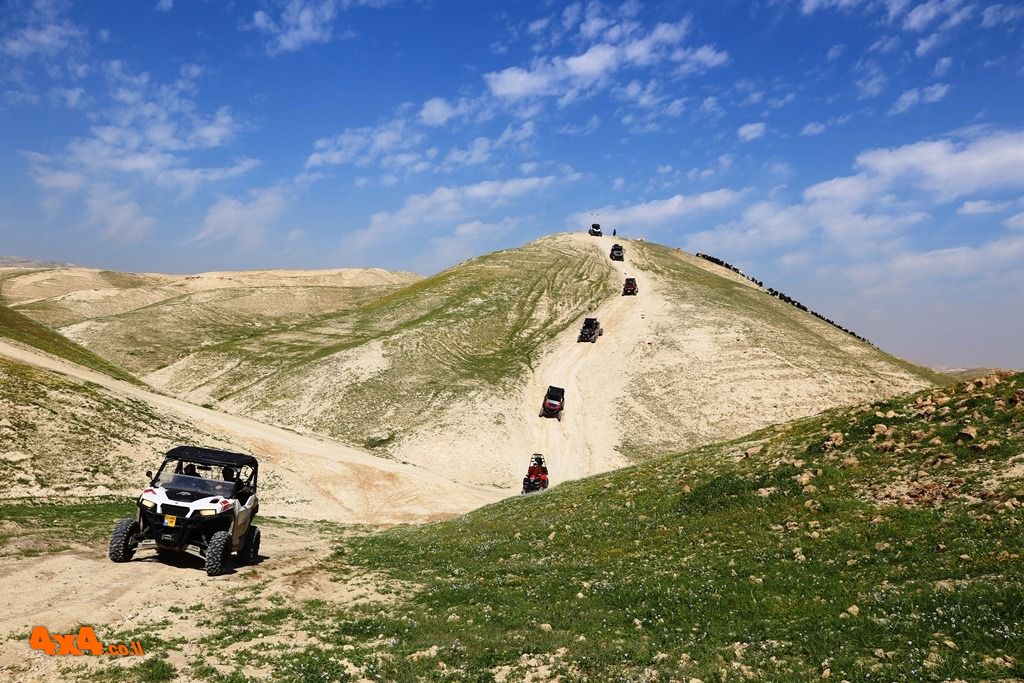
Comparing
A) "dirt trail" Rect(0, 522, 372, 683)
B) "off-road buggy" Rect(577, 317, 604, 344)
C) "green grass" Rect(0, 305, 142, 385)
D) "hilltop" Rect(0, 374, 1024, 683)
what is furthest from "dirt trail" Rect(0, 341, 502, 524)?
"off-road buggy" Rect(577, 317, 604, 344)

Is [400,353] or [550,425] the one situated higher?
[400,353]

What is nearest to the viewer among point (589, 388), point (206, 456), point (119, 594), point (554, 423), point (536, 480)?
point (119, 594)

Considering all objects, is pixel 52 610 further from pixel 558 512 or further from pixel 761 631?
pixel 558 512

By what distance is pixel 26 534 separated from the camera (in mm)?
19969

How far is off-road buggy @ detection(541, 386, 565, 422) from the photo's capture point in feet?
221

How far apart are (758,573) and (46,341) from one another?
7075 centimetres

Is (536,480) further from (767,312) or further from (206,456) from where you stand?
(767,312)

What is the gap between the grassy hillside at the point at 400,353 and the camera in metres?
67.5

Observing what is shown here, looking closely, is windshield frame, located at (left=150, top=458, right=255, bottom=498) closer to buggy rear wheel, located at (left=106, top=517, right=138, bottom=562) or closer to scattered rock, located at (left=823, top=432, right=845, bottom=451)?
buggy rear wheel, located at (left=106, top=517, right=138, bottom=562)

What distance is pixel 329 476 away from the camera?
45.2 metres

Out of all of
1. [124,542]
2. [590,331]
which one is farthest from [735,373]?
[124,542]

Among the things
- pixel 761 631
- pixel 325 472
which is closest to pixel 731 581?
pixel 761 631

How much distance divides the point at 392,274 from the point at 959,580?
184 meters

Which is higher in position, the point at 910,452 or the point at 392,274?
the point at 392,274
